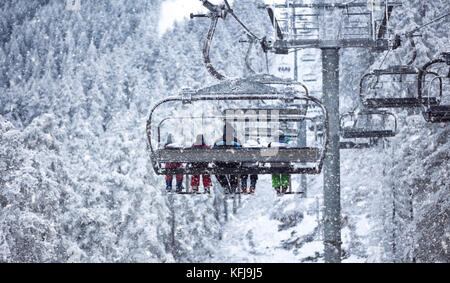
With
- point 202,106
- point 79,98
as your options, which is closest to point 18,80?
point 79,98

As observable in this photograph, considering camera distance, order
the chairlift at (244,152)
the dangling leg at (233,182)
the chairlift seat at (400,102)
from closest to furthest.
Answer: the chairlift at (244,152) < the dangling leg at (233,182) < the chairlift seat at (400,102)

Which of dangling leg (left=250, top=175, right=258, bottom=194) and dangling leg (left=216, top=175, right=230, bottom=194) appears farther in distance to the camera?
dangling leg (left=250, top=175, right=258, bottom=194)

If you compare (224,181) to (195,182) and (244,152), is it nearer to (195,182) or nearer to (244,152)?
(195,182)

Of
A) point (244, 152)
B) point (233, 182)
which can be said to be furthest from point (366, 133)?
point (244, 152)

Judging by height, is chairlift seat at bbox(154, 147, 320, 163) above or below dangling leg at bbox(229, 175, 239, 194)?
above

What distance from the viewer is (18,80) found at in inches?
1932

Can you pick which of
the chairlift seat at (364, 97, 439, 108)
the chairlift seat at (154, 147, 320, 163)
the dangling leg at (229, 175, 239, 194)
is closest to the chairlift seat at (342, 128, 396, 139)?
the chairlift seat at (364, 97, 439, 108)

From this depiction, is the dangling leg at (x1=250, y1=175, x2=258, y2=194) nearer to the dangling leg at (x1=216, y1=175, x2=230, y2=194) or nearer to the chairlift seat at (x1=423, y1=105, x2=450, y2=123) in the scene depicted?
the dangling leg at (x1=216, y1=175, x2=230, y2=194)

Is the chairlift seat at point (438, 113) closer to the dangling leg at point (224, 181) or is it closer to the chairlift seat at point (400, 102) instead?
the chairlift seat at point (400, 102)

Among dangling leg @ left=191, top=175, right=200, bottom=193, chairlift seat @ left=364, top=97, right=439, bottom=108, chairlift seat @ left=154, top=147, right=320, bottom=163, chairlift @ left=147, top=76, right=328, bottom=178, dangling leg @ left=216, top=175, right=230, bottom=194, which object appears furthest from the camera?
dangling leg @ left=191, top=175, right=200, bottom=193

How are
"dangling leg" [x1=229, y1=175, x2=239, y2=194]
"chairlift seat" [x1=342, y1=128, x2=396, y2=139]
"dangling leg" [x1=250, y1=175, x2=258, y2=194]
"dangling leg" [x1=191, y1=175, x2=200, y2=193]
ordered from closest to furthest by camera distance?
"dangling leg" [x1=229, y1=175, x2=239, y2=194]
"dangling leg" [x1=250, y1=175, x2=258, y2=194]
"dangling leg" [x1=191, y1=175, x2=200, y2=193]
"chairlift seat" [x1=342, y1=128, x2=396, y2=139]

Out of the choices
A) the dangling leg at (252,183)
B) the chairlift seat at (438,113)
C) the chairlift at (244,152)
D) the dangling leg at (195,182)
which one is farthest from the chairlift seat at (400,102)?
the dangling leg at (195,182)
